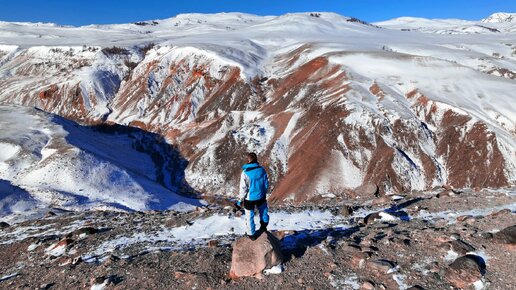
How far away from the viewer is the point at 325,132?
47.0m

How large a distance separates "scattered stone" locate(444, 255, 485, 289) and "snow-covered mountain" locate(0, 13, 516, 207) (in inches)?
983

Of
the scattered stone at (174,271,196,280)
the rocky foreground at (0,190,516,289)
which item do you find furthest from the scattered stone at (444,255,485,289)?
the scattered stone at (174,271,196,280)

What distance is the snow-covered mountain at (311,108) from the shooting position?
137 ft

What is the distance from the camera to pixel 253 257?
29.9ft

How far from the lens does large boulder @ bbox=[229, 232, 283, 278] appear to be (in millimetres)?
9086

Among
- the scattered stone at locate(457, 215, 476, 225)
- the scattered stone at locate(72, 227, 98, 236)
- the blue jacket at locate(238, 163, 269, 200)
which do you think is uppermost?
the blue jacket at locate(238, 163, 269, 200)

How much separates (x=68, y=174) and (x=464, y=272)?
41.8 metres

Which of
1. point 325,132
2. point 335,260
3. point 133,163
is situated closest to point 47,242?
point 335,260

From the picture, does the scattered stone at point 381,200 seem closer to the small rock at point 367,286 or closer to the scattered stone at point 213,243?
the scattered stone at point 213,243

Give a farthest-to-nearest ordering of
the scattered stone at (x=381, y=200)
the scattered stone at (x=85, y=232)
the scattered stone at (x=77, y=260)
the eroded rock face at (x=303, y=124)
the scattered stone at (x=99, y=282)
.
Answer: the eroded rock face at (x=303, y=124), the scattered stone at (x=381, y=200), the scattered stone at (x=85, y=232), the scattered stone at (x=77, y=260), the scattered stone at (x=99, y=282)

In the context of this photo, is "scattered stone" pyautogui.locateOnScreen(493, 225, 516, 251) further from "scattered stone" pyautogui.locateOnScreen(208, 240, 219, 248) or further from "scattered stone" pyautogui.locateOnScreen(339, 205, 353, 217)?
"scattered stone" pyautogui.locateOnScreen(208, 240, 219, 248)

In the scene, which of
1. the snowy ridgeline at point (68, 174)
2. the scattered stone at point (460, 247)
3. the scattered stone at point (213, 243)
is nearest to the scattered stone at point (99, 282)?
the scattered stone at point (213, 243)

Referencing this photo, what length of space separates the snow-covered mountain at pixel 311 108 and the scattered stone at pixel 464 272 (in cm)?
2497

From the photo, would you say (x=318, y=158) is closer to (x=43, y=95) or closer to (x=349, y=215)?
(x=349, y=215)
